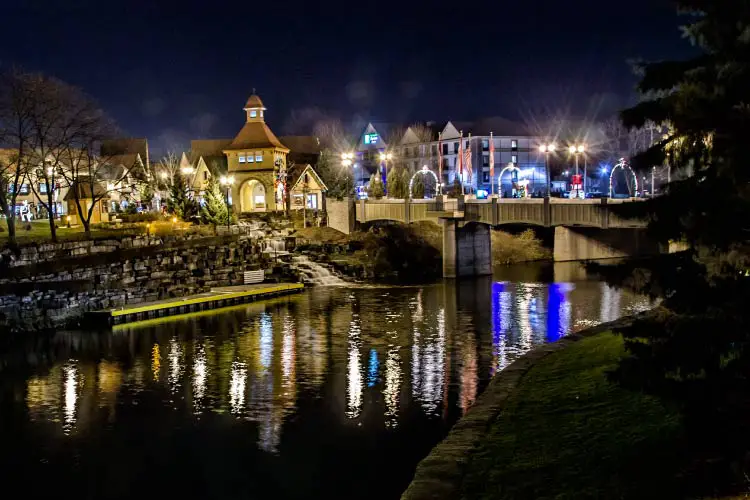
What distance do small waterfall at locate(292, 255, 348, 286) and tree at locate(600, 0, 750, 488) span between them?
2203 inches

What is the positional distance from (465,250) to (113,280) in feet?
107

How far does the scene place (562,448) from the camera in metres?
16.2

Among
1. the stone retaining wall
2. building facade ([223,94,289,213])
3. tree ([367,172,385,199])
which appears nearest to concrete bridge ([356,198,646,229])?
tree ([367,172,385,199])

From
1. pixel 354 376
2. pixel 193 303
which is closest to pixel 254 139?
pixel 193 303

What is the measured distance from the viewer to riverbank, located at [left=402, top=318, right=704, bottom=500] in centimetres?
1342

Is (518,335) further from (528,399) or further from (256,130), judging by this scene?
(256,130)

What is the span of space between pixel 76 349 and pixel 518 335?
76.4 feet

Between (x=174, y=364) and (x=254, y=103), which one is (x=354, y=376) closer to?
(x=174, y=364)

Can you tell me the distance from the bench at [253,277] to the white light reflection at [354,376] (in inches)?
888

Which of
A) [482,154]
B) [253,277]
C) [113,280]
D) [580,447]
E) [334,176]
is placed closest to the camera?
[580,447]

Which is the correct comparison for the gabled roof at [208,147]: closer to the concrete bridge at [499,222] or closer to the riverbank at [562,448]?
the concrete bridge at [499,222]

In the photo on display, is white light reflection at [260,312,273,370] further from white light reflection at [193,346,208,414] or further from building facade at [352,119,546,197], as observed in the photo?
building facade at [352,119,546,197]

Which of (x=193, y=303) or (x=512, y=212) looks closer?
(x=193, y=303)

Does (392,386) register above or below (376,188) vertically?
below
